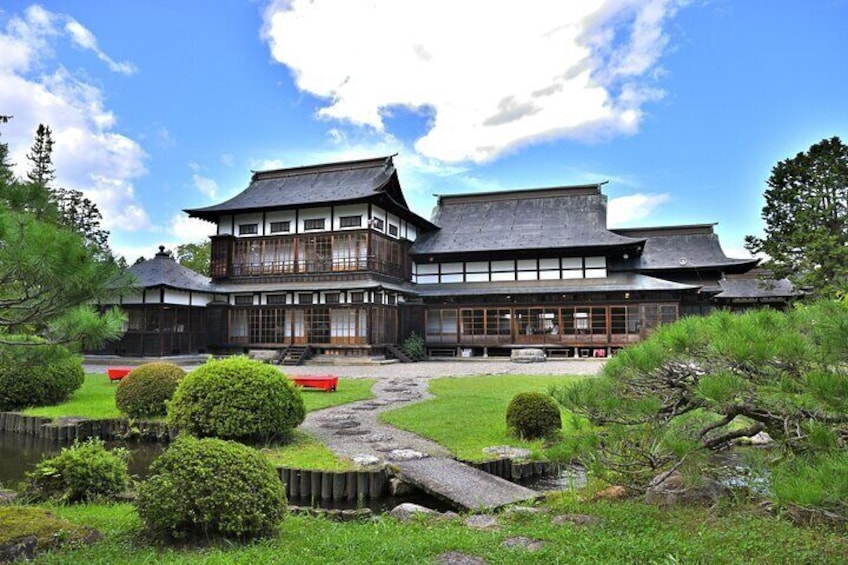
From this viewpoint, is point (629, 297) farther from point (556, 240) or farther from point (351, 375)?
point (351, 375)

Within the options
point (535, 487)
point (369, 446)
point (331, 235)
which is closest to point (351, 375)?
point (331, 235)

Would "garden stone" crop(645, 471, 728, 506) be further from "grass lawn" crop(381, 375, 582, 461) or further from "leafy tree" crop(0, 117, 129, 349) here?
"leafy tree" crop(0, 117, 129, 349)

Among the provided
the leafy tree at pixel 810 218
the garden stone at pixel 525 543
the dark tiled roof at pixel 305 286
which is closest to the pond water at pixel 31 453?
the garden stone at pixel 525 543

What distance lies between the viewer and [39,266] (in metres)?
4.03

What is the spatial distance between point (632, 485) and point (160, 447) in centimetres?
905

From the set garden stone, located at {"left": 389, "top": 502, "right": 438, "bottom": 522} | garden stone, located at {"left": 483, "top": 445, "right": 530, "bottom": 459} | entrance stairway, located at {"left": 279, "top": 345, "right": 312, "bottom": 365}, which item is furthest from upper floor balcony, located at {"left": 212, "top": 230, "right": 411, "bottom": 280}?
garden stone, located at {"left": 389, "top": 502, "right": 438, "bottom": 522}

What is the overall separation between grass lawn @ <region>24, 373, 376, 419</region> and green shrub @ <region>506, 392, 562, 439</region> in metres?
4.94

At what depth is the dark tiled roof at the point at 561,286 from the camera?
1081 inches

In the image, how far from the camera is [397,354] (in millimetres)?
27438

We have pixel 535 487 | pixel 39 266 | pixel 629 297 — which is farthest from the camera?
pixel 629 297

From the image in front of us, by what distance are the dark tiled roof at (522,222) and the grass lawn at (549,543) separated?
24646 millimetres

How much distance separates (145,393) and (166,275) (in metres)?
16.3

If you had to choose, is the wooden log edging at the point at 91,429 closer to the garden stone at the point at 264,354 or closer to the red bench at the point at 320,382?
the red bench at the point at 320,382

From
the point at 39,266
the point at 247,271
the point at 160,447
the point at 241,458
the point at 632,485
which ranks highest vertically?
the point at 247,271
